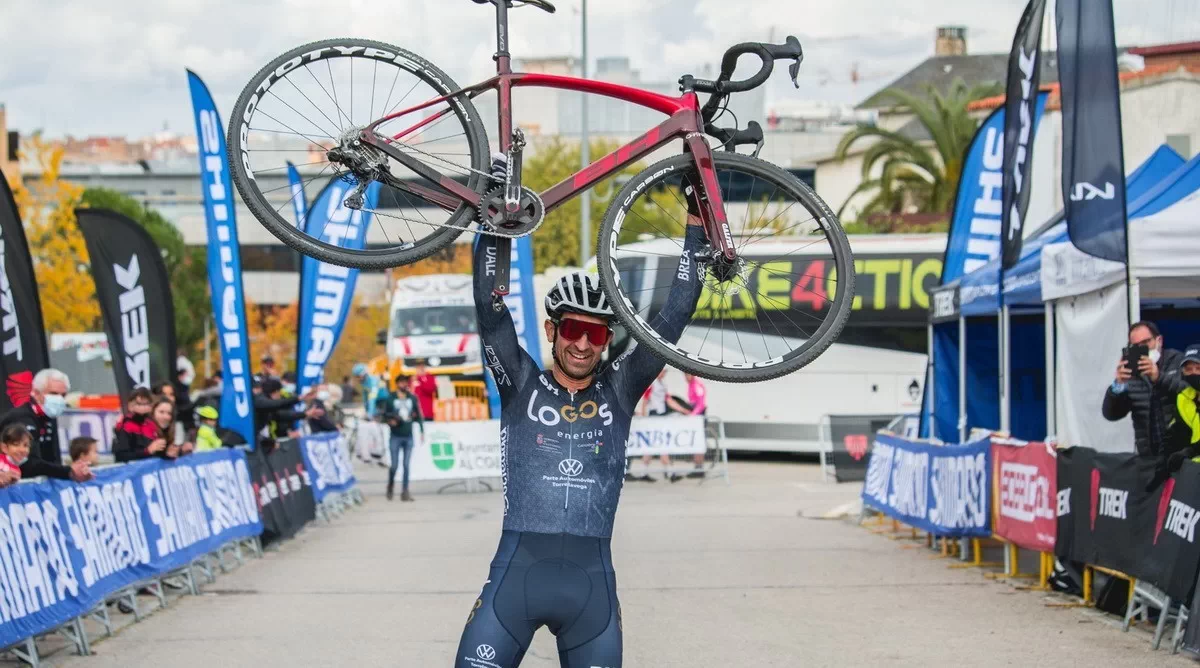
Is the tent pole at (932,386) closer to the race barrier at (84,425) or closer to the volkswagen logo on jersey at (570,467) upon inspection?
the volkswagen logo on jersey at (570,467)

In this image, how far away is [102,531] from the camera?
10742mm

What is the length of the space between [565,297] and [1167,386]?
6.10 m

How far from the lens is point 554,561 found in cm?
537

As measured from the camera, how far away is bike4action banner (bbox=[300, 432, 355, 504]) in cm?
2051

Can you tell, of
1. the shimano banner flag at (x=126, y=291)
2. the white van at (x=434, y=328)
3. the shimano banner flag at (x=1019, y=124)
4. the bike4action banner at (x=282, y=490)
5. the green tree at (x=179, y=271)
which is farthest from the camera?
the green tree at (x=179, y=271)

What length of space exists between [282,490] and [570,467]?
12827 mm

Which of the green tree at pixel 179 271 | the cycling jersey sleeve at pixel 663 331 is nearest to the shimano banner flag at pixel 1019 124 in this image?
the cycling jersey sleeve at pixel 663 331

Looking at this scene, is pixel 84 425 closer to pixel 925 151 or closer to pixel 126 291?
pixel 126 291

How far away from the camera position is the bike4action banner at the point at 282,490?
16484mm

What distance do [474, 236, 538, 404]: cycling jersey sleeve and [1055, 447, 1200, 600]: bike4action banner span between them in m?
5.48

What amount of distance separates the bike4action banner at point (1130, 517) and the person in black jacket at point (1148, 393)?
18cm

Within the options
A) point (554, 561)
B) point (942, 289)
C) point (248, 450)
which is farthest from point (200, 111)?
point (554, 561)

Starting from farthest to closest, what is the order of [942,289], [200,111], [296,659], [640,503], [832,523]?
[640,503] < [832,523] < [942,289] < [200,111] < [296,659]

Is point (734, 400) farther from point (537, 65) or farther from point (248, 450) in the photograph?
point (537, 65)
